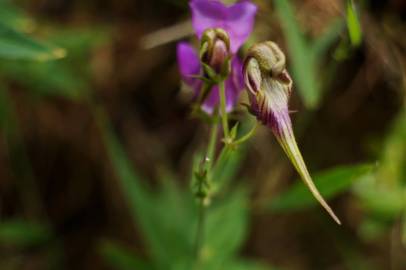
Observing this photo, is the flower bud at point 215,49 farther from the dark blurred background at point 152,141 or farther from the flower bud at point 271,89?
the dark blurred background at point 152,141

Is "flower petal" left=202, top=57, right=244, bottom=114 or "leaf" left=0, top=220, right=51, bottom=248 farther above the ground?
"flower petal" left=202, top=57, right=244, bottom=114

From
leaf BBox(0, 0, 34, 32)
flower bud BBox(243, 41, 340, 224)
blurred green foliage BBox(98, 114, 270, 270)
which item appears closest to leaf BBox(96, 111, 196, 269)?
blurred green foliage BBox(98, 114, 270, 270)

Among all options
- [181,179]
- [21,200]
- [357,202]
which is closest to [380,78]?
[357,202]

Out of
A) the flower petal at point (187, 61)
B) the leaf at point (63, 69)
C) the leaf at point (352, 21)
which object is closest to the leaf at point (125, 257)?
the leaf at point (63, 69)

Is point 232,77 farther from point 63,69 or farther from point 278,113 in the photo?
point 63,69

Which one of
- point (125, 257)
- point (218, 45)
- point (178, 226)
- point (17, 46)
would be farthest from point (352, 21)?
point (125, 257)

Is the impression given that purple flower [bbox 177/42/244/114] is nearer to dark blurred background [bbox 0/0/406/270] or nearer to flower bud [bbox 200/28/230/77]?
flower bud [bbox 200/28/230/77]
